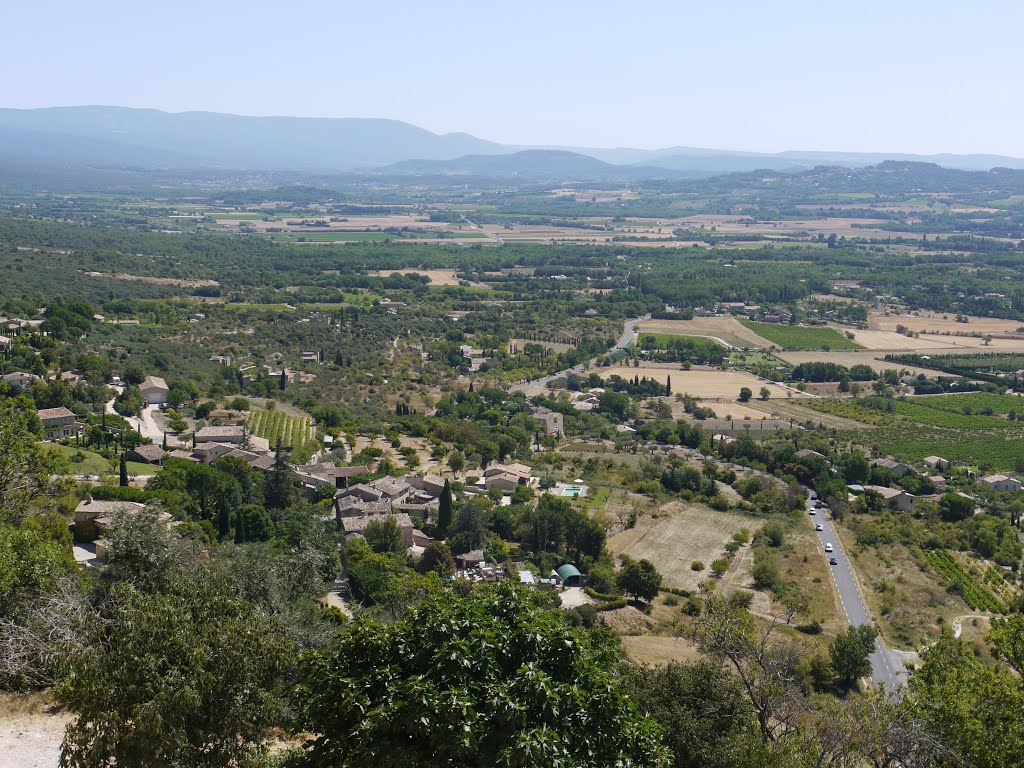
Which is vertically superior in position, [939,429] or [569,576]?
[569,576]

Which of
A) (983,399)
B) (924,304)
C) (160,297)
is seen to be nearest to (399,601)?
(983,399)

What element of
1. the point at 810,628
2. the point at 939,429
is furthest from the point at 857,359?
the point at 810,628

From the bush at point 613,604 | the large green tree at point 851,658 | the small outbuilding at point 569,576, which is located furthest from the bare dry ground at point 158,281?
the large green tree at point 851,658

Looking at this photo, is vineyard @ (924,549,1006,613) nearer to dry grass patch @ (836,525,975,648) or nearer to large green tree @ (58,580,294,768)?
dry grass patch @ (836,525,975,648)

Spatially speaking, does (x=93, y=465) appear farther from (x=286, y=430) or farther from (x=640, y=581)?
(x=640, y=581)

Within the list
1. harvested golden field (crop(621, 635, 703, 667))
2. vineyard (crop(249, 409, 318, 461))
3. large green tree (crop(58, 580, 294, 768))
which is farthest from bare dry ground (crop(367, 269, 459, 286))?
large green tree (crop(58, 580, 294, 768))

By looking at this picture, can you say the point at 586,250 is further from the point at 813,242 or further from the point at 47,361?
the point at 47,361

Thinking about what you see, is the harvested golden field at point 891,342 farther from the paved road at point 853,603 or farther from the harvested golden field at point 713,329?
the paved road at point 853,603
